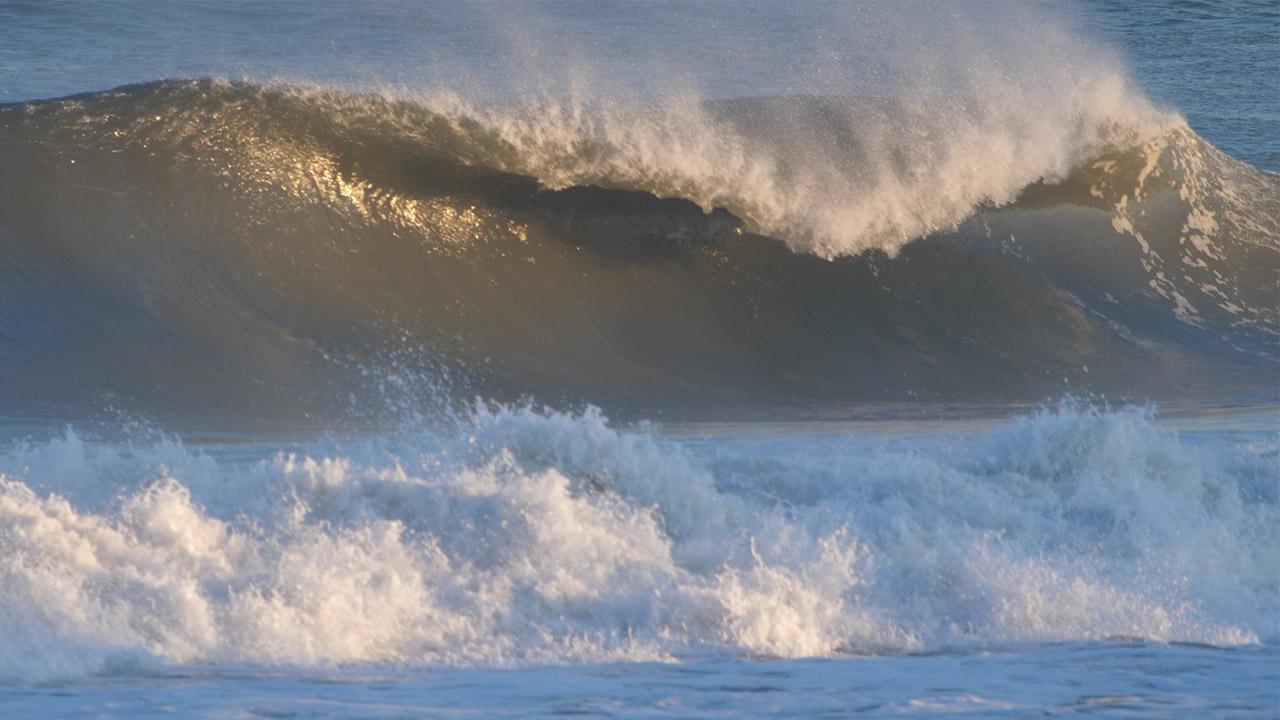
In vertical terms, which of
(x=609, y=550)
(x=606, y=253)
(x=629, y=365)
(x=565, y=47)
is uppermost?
(x=565, y=47)

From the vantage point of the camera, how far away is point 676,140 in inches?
381

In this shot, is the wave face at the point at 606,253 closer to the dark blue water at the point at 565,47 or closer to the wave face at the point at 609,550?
the dark blue water at the point at 565,47

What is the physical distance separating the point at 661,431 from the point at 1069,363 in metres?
3.42

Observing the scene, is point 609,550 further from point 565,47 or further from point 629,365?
point 565,47

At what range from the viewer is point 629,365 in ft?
28.8

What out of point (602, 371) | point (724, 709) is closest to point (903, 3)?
point (602, 371)

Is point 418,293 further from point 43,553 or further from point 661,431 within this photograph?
point 43,553

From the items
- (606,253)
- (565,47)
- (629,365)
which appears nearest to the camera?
(629,365)

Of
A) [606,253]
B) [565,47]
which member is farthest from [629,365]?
[565,47]

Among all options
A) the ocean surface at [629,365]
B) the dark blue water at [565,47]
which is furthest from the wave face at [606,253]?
the dark blue water at [565,47]

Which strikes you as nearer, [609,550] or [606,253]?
[609,550]

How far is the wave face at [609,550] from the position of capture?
4551 millimetres

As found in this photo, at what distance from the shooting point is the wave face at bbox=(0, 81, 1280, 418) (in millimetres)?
8375

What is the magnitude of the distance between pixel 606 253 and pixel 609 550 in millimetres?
4666
